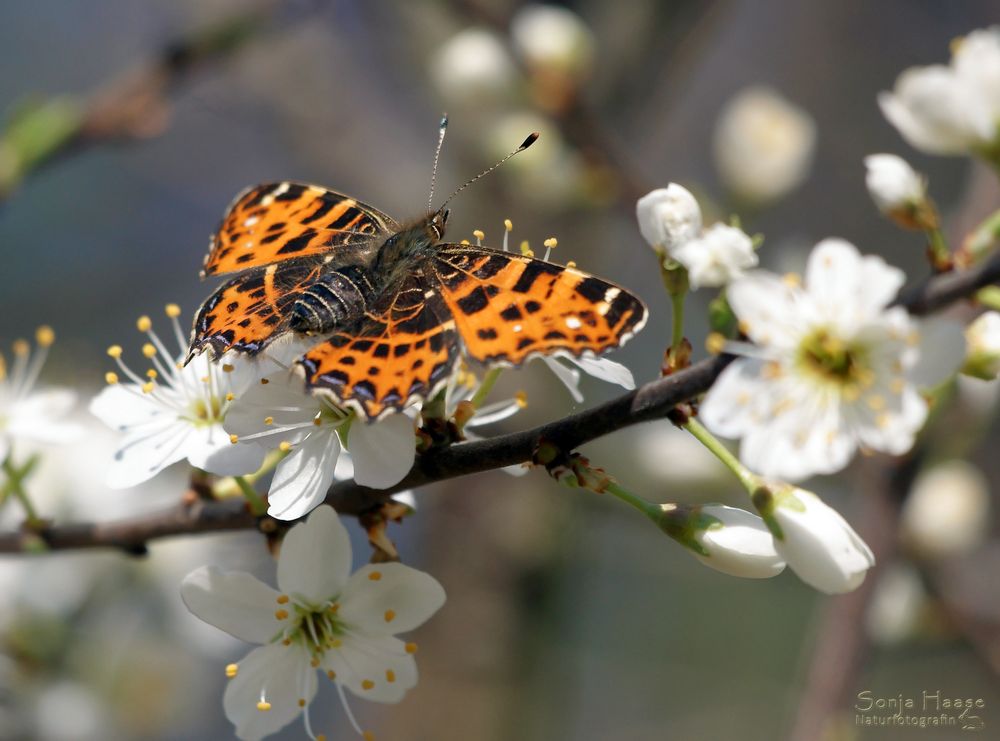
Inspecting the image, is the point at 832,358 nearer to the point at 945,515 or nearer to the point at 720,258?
the point at 720,258

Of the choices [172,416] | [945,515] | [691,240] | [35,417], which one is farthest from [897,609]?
[35,417]

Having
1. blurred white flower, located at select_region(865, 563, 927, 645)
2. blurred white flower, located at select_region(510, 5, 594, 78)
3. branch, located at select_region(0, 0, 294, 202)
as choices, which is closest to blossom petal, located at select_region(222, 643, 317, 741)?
branch, located at select_region(0, 0, 294, 202)

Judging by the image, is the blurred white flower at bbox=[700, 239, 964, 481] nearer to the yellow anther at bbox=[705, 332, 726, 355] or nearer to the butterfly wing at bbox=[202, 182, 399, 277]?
the yellow anther at bbox=[705, 332, 726, 355]

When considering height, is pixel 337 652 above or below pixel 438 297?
below

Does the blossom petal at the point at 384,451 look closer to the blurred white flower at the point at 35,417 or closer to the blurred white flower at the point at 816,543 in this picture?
the blurred white flower at the point at 816,543

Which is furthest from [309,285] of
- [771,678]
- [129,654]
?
[771,678]

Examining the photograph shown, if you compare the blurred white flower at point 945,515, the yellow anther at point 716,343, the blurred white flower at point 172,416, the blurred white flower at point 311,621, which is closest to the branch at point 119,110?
the blurred white flower at point 172,416

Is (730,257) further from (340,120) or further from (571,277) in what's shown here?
(340,120)
